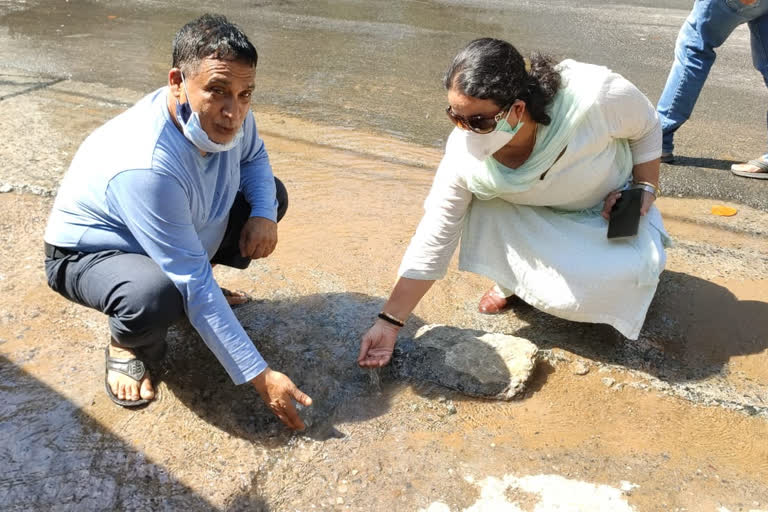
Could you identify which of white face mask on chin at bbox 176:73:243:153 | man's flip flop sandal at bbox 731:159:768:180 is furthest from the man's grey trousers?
man's flip flop sandal at bbox 731:159:768:180

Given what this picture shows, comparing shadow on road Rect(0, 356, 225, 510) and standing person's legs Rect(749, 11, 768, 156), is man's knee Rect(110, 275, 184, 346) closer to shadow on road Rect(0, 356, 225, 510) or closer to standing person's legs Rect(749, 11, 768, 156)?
shadow on road Rect(0, 356, 225, 510)

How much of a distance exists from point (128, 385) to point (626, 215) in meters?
1.80

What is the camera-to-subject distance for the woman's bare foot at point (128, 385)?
84.4 inches

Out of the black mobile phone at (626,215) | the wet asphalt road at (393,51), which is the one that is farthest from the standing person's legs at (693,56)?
the black mobile phone at (626,215)

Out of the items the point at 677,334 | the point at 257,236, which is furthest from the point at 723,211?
the point at 257,236

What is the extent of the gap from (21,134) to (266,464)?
9.73 feet

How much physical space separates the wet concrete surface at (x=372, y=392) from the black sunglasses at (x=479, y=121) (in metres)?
0.90

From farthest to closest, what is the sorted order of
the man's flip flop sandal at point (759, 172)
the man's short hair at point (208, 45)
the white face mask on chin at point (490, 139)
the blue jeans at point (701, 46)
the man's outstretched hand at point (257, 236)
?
1. the man's flip flop sandal at point (759, 172)
2. the blue jeans at point (701, 46)
3. the man's outstretched hand at point (257, 236)
4. the white face mask on chin at point (490, 139)
5. the man's short hair at point (208, 45)

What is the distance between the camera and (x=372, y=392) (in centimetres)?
228

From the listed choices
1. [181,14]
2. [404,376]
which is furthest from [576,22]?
[404,376]

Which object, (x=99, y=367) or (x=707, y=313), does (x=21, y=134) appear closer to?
(x=99, y=367)

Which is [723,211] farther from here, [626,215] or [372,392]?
[372,392]

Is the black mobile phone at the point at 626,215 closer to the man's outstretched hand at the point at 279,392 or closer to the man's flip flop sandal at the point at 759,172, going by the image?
the man's outstretched hand at the point at 279,392

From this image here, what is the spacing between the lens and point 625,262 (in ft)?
7.59
